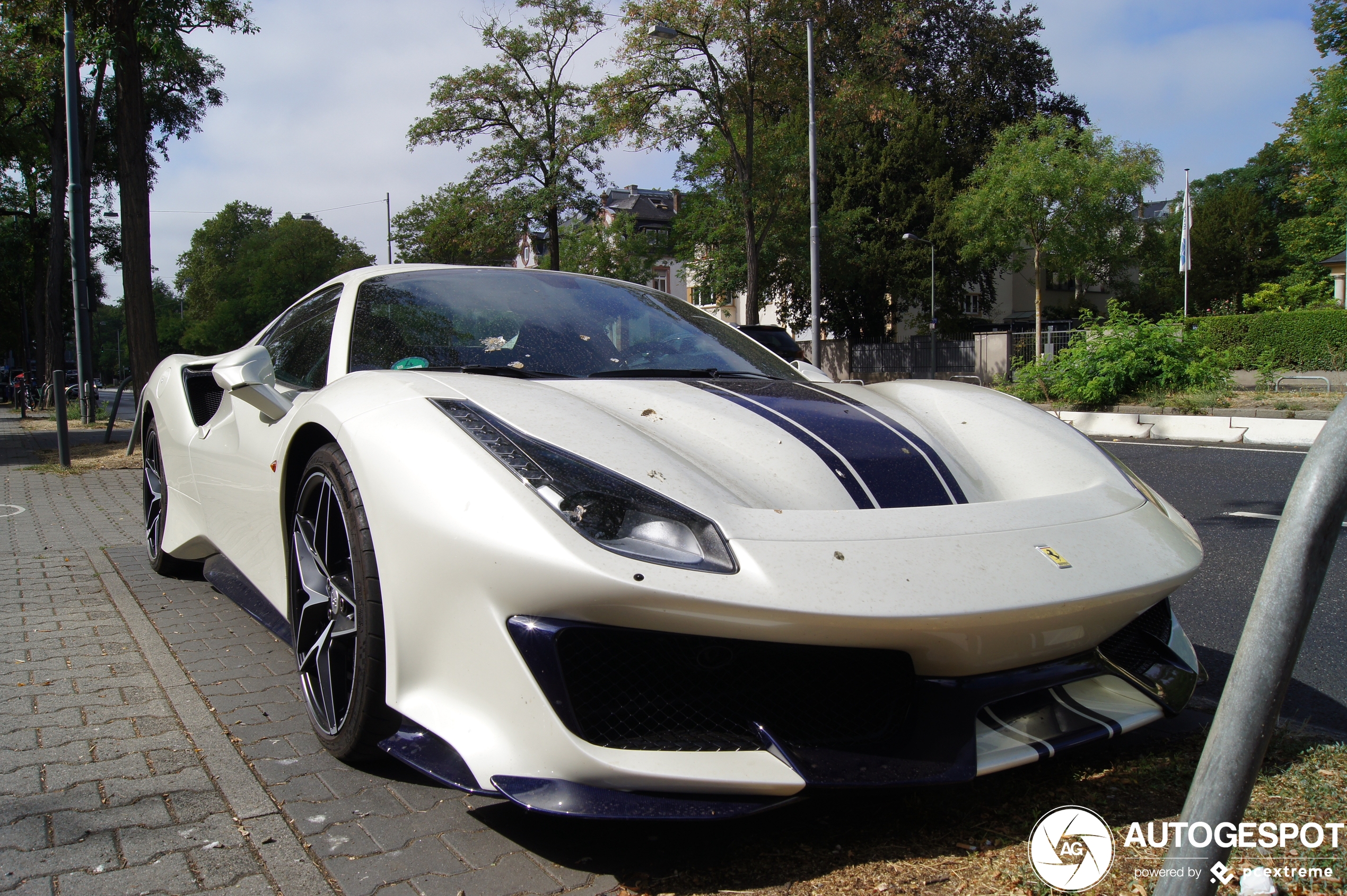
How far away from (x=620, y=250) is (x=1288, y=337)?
26956 millimetres

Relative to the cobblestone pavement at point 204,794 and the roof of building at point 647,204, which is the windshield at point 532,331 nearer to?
the cobblestone pavement at point 204,794

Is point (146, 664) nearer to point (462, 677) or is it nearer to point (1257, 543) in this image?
point (462, 677)

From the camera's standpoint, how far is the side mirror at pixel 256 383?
287 cm

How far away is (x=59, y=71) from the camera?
18.1 m

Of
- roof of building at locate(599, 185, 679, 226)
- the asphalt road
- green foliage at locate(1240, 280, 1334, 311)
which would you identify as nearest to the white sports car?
the asphalt road

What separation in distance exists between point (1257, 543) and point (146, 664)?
16.0ft

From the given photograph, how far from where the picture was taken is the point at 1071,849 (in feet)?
5.69

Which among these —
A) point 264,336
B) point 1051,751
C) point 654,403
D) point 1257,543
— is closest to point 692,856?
point 1051,751

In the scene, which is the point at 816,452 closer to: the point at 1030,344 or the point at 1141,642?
the point at 1141,642

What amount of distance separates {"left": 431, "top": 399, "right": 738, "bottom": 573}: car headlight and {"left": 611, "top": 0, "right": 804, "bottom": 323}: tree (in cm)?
2298

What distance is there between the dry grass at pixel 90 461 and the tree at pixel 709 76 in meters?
16.2

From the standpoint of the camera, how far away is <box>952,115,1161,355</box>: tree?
30.9 metres

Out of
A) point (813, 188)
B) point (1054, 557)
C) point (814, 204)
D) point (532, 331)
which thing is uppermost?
point (813, 188)

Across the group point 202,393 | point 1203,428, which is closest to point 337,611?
point 202,393
